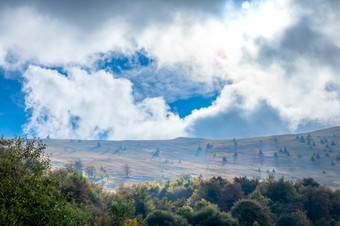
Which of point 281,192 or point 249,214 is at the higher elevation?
point 281,192

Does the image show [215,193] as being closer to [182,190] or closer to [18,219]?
[182,190]

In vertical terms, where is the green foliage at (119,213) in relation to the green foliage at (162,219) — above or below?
above

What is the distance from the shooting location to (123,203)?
175 feet

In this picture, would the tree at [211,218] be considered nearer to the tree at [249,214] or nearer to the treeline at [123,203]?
the treeline at [123,203]

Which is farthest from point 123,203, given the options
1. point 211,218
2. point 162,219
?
point 211,218

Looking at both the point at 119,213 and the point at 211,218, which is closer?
the point at 119,213

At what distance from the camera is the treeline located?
24859 millimetres

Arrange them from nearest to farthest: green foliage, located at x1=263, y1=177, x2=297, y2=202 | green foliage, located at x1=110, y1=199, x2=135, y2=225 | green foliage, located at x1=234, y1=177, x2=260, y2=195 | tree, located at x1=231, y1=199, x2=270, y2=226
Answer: green foliage, located at x1=110, y1=199, x2=135, y2=225, tree, located at x1=231, y1=199, x2=270, y2=226, green foliage, located at x1=263, y1=177, x2=297, y2=202, green foliage, located at x1=234, y1=177, x2=260, y2=195

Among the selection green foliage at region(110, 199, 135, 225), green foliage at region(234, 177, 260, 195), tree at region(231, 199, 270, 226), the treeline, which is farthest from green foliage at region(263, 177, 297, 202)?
green foliage at region(110, 199, 135, 225)

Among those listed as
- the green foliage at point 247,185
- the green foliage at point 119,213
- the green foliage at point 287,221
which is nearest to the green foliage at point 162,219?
the green foliage at point 119,213

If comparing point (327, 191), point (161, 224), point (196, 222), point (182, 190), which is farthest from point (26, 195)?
point (182, 190)

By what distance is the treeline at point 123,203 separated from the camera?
2486 cm

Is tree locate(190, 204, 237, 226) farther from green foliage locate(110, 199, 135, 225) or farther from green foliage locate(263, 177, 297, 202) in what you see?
green foliage locate(263, 177, 297, 202)

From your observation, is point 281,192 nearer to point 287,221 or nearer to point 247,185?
point 247,185
